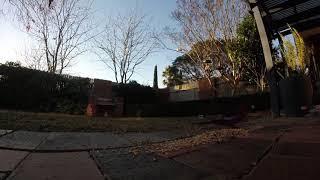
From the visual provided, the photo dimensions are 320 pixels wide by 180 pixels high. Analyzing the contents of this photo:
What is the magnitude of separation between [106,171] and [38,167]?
2.73ft

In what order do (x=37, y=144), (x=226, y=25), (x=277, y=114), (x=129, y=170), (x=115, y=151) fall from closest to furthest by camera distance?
(x=129, y=170), (x=115, y=151), (x=37, y=144), (x=277, y=114), (x=226, y=25)

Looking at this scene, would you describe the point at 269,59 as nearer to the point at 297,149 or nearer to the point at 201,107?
the point at 297,149

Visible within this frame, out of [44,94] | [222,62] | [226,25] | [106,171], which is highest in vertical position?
[226,25]

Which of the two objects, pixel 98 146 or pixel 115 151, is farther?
pixel 98 146

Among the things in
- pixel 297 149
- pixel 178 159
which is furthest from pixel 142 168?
pixel 297 149

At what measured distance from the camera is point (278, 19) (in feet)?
30.1

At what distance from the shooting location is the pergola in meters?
8.22

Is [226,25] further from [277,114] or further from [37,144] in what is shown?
[37,144]

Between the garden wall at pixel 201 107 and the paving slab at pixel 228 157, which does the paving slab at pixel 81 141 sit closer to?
the paving slab at pixel 228 157

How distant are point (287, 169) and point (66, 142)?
3.78m

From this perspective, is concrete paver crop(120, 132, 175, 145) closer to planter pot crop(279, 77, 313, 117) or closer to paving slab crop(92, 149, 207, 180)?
paving slab crop(92, 149, 207, 180)

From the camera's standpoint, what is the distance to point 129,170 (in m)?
3.92

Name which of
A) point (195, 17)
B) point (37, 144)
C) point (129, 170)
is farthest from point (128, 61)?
point (129, 170)

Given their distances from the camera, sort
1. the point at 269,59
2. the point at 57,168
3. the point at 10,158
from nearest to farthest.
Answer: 1. the point at 57,168
2. the point at 10,158
3. the point at 269,59
